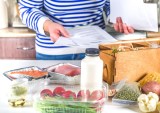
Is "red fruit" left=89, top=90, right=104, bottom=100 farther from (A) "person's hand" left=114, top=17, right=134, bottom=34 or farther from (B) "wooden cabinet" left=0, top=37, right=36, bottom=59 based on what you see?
(B) "wooden cabinet" left=0, top=37, right=36, bottom=59

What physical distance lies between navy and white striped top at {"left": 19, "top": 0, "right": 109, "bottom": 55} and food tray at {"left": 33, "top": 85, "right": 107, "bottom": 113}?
66 cm

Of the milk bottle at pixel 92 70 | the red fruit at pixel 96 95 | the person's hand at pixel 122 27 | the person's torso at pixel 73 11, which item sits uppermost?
the person's torso at pixel 73 11

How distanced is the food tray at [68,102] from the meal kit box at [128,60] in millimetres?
173

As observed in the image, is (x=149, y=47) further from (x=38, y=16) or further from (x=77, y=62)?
(x=38, y=16)

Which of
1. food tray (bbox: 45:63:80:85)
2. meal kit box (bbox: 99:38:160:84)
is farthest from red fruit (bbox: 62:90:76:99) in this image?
meal kit box (bbox: 99:38:160:84)

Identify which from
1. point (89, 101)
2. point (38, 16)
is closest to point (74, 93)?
point (89, 101)

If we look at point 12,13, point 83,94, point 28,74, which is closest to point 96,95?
point 83,94

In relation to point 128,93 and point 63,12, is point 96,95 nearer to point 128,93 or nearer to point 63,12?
point 128,93

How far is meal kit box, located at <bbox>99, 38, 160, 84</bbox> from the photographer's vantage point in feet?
4.01

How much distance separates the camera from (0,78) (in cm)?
136

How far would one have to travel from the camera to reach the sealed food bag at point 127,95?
→ 3.69 feet

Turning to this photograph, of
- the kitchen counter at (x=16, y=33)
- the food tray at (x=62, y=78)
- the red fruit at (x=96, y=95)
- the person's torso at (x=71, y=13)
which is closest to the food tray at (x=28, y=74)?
the food tray at (x=62, y=78)

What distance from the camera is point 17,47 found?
2826 mm

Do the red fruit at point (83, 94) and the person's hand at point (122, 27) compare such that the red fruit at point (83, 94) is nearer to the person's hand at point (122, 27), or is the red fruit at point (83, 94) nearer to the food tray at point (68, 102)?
the food tray at point (68, 102)
